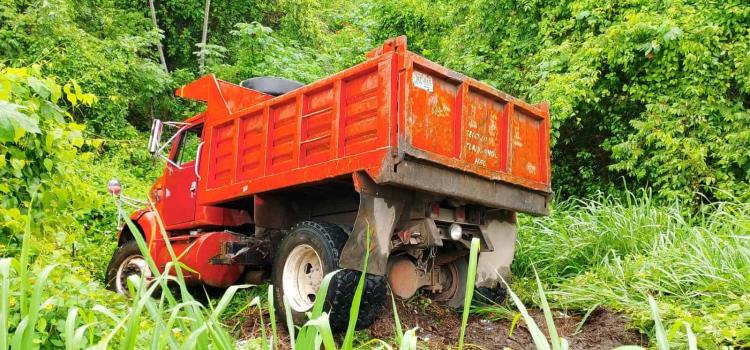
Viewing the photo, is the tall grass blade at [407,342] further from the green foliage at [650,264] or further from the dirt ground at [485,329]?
the dirt ground at [485,329]

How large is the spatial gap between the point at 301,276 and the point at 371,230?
100cm

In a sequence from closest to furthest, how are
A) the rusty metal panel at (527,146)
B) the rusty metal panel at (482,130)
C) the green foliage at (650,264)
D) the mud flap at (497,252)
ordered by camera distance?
the green foliage at (650,264)
the rusty metal panel at (482,130)
the rusty metal panel at (527,146)
the mud flap at (497,252)

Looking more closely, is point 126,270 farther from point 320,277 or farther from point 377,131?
point 377,131

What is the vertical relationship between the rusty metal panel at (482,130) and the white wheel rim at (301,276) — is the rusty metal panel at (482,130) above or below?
above

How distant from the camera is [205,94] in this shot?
23.3 feet

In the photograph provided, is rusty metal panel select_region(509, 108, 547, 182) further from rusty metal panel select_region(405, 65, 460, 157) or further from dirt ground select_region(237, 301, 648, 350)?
dirt ground select_region(237, 301, 648, 350)

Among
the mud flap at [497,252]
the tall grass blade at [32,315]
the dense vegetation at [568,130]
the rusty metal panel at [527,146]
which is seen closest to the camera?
the tall grass blade at [32,315]

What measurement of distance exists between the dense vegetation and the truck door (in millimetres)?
700

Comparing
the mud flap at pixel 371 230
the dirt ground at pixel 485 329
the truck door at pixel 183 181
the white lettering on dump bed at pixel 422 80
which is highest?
the white lettering on dump bed at pixel 422 80

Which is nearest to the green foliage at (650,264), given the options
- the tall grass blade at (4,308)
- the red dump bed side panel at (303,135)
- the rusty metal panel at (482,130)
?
the rusty metal panel at (482,130)

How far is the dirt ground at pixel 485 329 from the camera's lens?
5219 mm

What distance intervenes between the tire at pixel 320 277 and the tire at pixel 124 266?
7.64ft

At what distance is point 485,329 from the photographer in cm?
598

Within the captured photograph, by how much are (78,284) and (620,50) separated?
25.0ft
